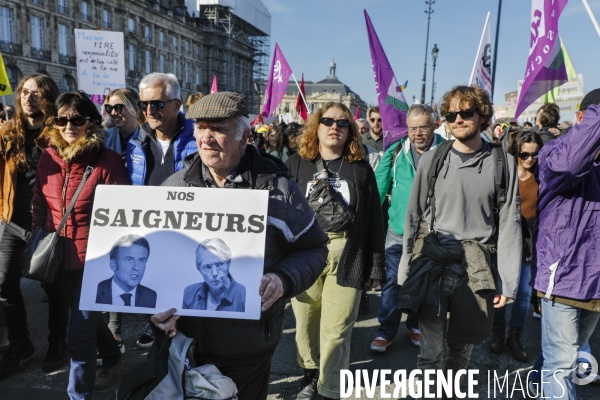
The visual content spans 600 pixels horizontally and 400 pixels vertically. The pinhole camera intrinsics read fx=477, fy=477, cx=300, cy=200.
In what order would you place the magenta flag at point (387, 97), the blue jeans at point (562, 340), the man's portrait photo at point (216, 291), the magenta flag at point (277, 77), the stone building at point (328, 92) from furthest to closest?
the stone building at point (328, 92) < the magenta flag at point (277, 77) < the magenta flag at point (387, 97) < the blue jeans at point (562, 340) < the man's portrait photo at point (216, 291)

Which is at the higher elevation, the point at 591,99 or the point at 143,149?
the point at 591,99

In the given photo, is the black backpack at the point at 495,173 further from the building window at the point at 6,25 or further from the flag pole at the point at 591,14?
the building window at the point at 6,25

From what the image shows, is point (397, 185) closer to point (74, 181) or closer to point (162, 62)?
point (74, 181)

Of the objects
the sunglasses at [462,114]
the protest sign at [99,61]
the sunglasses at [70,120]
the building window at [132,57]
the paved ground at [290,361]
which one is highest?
the building window at [132,57]

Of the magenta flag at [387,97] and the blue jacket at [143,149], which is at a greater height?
the magenta flag at [387,97]

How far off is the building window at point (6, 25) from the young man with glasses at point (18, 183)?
36.8 m

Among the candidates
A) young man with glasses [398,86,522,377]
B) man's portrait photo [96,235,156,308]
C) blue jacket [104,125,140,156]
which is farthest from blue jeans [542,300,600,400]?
blue jacket [104,125,140,156]

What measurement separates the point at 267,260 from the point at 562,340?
1600mm

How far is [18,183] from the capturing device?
10.5 feet

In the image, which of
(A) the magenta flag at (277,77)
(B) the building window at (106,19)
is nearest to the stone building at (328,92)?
(B) the building window at (106,19)

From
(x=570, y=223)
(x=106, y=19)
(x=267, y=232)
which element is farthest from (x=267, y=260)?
(x=106, y=19)

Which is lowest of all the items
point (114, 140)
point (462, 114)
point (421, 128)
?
point (114, 140)

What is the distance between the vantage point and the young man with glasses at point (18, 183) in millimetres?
3082

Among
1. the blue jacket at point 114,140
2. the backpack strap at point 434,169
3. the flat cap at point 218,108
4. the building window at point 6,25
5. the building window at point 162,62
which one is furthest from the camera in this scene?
the building window at point 162,62
